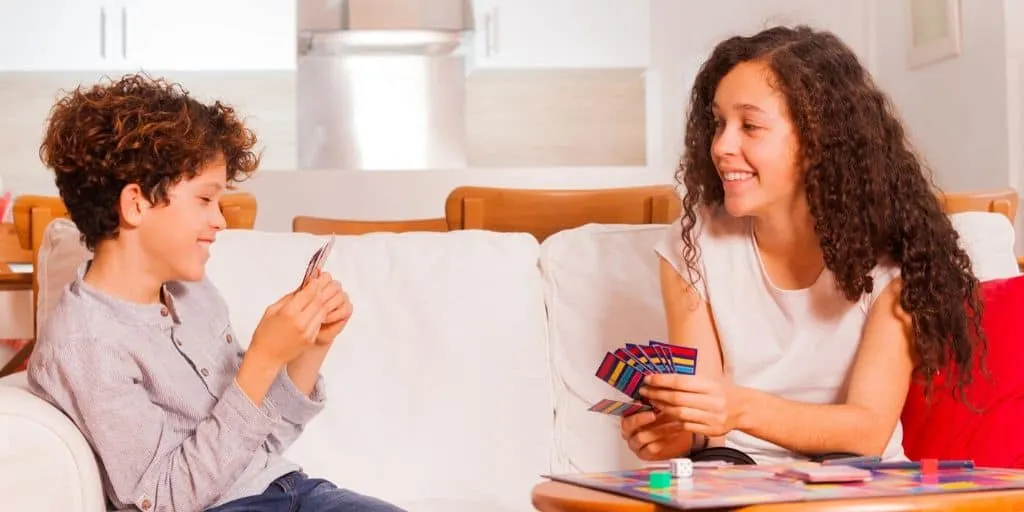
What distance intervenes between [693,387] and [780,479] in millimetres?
256

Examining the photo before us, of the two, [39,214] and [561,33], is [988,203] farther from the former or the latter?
[561,33]

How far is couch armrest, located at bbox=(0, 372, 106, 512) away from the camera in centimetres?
152

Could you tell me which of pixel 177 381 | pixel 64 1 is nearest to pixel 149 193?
pixel 177 381

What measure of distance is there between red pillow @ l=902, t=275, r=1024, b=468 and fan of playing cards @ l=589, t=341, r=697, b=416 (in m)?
0.55

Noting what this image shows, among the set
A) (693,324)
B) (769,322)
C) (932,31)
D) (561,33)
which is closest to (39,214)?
(693,324)

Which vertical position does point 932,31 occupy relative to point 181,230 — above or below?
above

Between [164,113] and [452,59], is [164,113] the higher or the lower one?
the lower one

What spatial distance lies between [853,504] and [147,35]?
5.41m

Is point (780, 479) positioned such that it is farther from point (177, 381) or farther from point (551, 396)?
point (551, 396)

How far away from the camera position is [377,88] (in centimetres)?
660

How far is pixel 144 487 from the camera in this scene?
1.62 meters

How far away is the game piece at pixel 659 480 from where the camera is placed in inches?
51.8

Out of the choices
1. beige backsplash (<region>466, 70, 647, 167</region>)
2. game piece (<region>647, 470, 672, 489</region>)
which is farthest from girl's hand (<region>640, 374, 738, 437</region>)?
beige backsplash (<region>466, 70, 647, 167</region>)

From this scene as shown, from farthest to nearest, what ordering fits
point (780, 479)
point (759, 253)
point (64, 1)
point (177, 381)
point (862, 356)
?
point (64, 1) → point (759, 253) → point (862, 356) → point (177, 381) → point (780, 479)
